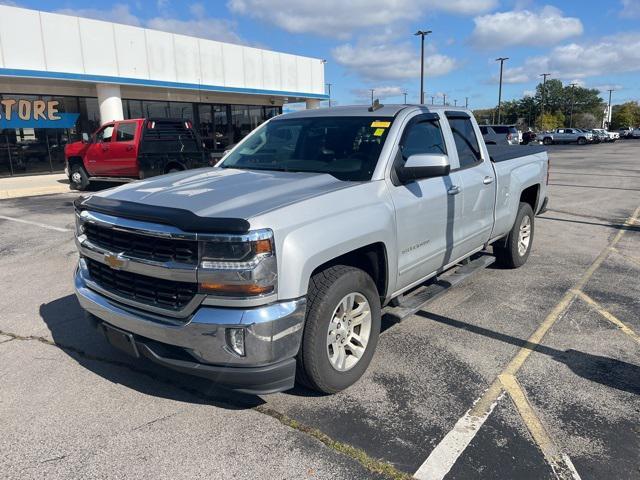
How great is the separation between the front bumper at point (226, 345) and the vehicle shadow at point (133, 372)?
40 centimetres

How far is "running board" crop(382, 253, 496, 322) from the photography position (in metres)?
3.95

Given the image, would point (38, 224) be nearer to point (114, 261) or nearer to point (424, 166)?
point (114, 261)

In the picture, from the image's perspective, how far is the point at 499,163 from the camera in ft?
18.1

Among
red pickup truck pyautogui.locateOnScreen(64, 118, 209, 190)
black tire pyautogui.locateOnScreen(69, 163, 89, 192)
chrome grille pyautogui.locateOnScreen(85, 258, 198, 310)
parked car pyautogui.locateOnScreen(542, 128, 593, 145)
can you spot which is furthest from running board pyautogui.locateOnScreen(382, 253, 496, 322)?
parked car pyautogui.locateOnScreen(542, 128, 593, 145)

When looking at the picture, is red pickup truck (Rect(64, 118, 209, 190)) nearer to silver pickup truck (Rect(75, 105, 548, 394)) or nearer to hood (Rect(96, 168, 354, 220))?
silver pickup truck (Rect(75, 105, 548, 394))

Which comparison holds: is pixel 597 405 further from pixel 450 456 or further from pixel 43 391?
pixel 43 391

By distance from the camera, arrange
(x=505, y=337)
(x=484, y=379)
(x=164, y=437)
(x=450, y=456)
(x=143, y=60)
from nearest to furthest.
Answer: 1. (x=450, y=456)
2. (x=164, y=437)
3. (x=484, y=379)
4. (x=505, y=337)
5. (x=143, y=60)

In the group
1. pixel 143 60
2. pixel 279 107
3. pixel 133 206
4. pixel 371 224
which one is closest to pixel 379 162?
pixel 371 224

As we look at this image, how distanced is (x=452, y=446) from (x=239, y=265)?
157cm

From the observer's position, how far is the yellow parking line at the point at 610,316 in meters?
4.43

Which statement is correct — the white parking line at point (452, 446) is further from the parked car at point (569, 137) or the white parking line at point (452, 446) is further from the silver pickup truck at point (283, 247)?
the parked car at point (569, 137)

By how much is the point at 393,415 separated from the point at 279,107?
2907cm

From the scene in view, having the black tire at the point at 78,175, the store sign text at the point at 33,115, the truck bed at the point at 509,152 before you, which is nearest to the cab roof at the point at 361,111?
the truck bed at the point at 509,152

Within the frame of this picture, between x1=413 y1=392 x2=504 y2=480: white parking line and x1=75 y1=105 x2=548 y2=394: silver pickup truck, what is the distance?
2.53ft
